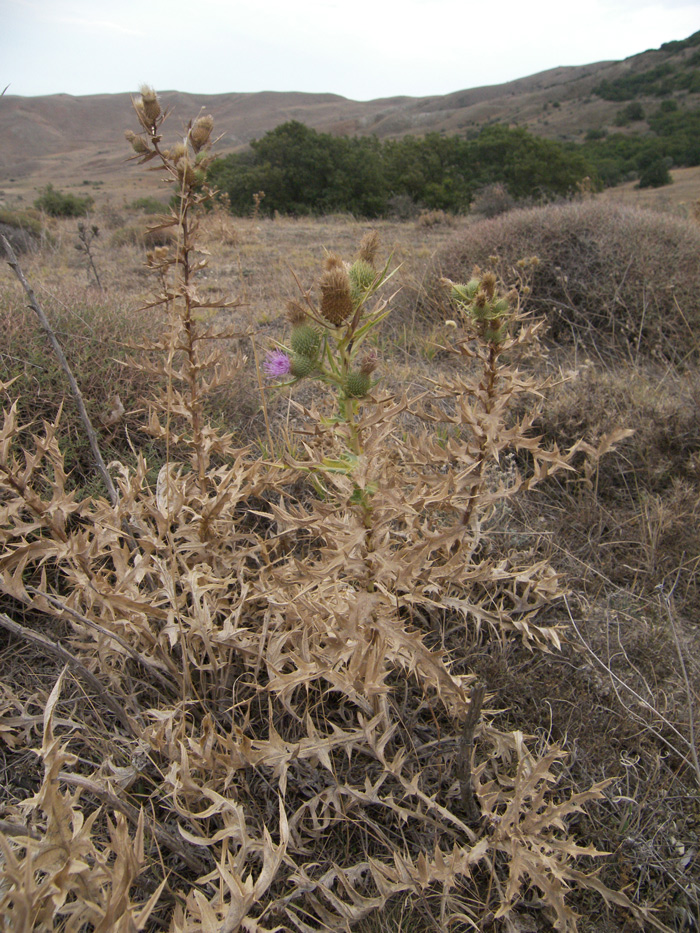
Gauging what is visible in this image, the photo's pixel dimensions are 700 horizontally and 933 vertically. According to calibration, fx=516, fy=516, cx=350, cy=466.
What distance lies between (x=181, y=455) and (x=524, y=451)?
1900mm

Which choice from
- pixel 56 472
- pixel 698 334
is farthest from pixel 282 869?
pixel 698 334

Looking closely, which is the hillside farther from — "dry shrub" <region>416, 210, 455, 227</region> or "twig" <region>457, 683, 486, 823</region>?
"twig" <region>457, 683, 486, 823</region>

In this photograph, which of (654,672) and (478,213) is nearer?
(654,672)

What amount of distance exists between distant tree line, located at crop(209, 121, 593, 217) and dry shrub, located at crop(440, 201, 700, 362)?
32.9ft

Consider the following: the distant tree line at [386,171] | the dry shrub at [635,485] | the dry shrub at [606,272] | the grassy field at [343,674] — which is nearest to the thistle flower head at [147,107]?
the grassy field at [343,674]

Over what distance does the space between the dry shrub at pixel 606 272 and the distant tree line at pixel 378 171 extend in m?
10.0

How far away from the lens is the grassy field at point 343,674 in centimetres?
125

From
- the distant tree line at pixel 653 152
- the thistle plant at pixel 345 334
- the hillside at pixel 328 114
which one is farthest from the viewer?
the hillside at pixel 328 114

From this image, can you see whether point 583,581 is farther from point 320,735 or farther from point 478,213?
point 478,213

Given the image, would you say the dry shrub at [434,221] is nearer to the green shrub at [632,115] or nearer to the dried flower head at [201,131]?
the dried flower head at [201,131]

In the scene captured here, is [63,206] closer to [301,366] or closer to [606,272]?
[606,272]

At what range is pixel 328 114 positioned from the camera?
94500mm

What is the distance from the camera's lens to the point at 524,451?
2.98m

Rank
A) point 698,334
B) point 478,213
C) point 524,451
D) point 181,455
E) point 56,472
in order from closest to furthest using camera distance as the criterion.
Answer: point 56,472, point 181,455, point 524,451, point 698,334, point 478,213
